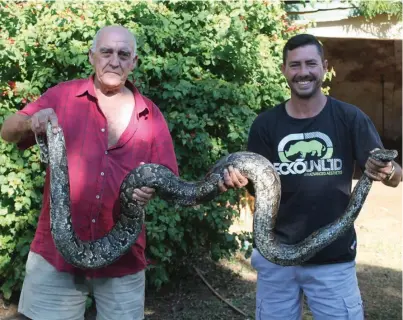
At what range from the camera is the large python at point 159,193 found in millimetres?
3738

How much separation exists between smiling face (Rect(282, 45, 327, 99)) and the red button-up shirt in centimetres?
93

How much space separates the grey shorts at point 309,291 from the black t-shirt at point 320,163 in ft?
0.28

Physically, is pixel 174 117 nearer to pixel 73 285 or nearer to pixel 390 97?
pixel 73 285

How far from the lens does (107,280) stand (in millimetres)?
3934

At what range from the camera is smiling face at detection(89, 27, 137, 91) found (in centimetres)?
386

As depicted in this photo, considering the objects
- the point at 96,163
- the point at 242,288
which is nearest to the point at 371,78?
the point at 242,288

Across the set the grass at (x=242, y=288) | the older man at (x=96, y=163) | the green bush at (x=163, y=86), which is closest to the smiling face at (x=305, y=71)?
the older man at (x=96, y=163)

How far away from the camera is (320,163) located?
3.88 m

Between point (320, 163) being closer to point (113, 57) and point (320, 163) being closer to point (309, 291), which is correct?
point (309, 291)

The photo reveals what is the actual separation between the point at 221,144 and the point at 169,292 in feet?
6.03

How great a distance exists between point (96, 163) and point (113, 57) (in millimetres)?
640

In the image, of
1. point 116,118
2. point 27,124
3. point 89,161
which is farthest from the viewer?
point 116,118

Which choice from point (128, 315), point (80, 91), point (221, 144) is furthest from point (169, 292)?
point (80, 91)

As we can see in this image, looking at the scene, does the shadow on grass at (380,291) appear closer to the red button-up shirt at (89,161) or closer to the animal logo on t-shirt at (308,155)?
the animal logo on t-shirt at (308,155)
